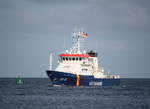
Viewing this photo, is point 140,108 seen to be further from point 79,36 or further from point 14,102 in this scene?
point 79,36

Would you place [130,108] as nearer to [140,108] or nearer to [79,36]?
[140,108]

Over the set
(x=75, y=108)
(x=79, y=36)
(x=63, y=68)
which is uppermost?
(x=79, y=36)

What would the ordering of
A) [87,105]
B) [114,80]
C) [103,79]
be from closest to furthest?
[87,105]
[103,79]
[114,80]

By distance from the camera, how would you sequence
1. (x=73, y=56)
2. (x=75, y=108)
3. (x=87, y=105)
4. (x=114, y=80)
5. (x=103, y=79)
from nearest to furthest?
(x=75, y=108), (x=87, y=105), (x=73, y=56), (x=103, y=79), (x=114, y=80)

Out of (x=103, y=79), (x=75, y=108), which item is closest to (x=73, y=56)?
(x=103, y=79)

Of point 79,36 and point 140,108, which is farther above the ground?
point 79,36

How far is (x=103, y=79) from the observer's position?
111125 millimetres

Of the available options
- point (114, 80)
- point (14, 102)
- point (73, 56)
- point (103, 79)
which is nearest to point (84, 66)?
point (73, 56)

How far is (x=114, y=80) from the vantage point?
12081 cm

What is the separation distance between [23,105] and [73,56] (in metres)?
37.3

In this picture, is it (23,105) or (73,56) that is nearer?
(23,105)

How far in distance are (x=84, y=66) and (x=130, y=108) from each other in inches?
1585

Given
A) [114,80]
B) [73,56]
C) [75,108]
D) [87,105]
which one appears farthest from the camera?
[114,80]

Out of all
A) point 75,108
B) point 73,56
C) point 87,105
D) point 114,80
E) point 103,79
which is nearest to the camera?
point 75,108
